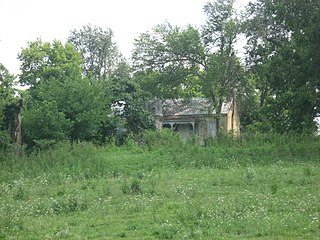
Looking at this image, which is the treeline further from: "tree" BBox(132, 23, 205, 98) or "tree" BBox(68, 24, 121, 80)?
"tree" BBox(68, 24, 121, 80)

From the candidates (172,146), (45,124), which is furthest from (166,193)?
(45,124)

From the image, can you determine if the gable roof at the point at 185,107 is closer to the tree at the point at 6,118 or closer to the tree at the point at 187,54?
the tree at the point at 187,54

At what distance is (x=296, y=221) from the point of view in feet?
30.5

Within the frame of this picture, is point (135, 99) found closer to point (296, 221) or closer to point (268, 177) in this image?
point (268, 177)

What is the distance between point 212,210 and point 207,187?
13.1ft

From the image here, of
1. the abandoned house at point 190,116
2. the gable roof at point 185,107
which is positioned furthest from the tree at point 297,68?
the gable roof at point 185,107

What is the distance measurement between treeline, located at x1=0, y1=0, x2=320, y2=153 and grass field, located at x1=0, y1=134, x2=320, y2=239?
3.96 metres

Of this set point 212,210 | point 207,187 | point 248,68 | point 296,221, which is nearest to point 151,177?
point 207,187

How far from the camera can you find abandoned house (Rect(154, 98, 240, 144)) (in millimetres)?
50656

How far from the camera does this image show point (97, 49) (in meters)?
66.8

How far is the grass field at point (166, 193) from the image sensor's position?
30.8 ft

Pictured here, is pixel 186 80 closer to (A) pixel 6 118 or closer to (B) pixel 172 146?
(A) pixel 6 118

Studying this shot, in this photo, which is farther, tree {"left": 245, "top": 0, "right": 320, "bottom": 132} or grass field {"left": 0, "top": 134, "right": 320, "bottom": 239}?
tree {"left": 245, "top": 0, "right": 320, "bottom": 132}

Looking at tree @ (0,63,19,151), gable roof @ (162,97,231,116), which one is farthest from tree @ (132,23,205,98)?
tree @ (0,63,19,151)
